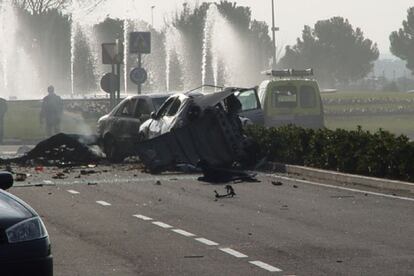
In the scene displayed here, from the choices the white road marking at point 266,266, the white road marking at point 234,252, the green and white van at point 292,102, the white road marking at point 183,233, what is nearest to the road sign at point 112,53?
the green and white van at point 292,102

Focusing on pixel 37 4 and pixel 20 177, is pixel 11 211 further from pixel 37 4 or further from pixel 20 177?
pixel 37 4

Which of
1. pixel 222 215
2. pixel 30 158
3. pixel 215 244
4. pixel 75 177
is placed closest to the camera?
pixel 215 244

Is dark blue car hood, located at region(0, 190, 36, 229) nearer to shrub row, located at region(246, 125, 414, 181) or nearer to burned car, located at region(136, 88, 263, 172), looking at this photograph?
shrub row, located at region(246, 125, 414, 181)

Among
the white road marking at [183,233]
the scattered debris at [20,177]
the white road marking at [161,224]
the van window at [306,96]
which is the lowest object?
the scattered debris at [20,177]

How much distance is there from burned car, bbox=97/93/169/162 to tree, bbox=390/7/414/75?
12253cm

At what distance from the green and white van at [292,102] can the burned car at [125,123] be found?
6719 millimetres

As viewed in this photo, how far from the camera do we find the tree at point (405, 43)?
15275 centimetres

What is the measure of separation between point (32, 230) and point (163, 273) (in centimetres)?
240

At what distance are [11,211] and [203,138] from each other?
55.6 ft

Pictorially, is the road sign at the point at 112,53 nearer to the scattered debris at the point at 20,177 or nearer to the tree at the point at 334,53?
the scattered debris at the point at 20,177

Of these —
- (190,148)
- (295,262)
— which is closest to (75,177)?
(190,148)

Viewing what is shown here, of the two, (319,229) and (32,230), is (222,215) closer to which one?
(319,229)

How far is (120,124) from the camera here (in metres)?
31.6

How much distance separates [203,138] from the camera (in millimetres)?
27125
